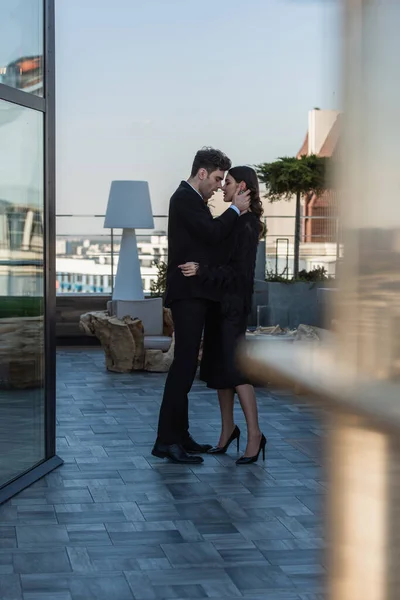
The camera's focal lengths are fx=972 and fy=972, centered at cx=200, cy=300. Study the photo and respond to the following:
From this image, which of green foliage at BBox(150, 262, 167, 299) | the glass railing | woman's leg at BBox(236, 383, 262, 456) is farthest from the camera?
the glass railing

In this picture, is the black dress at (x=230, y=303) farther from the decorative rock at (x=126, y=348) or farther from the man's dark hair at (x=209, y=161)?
the decorative rock at (x=126, y=348)

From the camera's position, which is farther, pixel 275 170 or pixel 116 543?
pixel 275 170

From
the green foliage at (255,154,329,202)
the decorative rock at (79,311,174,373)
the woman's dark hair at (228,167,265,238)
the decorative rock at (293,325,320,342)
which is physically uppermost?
the green foliage at (255,154,329,202)

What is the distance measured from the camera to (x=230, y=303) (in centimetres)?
419

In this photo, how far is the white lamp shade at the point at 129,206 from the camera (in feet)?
28.2

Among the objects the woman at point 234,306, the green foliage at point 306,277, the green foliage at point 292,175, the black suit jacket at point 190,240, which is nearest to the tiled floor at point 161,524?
the woman at point 234,306

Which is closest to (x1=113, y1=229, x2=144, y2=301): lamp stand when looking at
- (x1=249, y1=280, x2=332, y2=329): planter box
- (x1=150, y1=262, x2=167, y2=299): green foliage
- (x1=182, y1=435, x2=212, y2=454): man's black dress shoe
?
(x1=150, y1=262, x2=167, y2=299): green foliage

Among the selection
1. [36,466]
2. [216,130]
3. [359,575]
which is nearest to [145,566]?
[36,466]

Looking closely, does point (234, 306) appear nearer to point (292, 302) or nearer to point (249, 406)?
point (249, 406)

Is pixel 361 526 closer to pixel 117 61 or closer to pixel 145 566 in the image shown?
pixel 145 566

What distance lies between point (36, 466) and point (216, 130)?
9.49 metres

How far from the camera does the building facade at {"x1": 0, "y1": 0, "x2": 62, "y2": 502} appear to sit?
12.6 feet

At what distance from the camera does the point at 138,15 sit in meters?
13.1

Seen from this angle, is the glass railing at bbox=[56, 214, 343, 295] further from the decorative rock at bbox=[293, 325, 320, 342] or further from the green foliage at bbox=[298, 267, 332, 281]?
the decorative rock at bbox=[293, 325, 320, 342]
